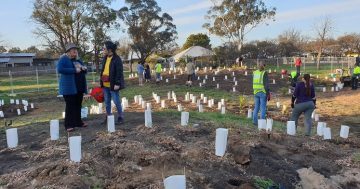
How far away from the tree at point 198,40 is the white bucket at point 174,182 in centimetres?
6437

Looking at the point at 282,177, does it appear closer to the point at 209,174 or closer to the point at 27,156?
the point at 209,174

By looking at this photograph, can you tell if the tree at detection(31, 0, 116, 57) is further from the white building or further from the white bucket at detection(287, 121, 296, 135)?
the white bucket at detection(287, 121, 296, 135)

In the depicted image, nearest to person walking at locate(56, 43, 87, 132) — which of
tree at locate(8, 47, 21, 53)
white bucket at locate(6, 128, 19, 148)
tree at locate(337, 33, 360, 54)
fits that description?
white bucket at locate(6, 128, 19, 148)

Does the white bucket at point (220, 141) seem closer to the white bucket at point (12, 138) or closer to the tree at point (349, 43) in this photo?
the white bucket at point (12, 138)

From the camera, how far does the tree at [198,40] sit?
2680 inches

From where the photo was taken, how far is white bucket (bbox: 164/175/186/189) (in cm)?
403

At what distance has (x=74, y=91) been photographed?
7.27 metres

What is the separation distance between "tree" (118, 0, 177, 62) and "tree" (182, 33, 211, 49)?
5430 millimetres

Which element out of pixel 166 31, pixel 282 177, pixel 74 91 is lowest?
pixel 282 177

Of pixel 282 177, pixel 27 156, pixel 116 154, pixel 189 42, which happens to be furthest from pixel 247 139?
pixel 189 42

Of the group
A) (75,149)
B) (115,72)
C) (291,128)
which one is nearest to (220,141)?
(75,149)

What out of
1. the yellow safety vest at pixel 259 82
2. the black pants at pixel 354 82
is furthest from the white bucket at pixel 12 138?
the black pants at pixel 354 82

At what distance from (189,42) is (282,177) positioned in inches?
Result: 2539

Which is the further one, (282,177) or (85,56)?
(85,56)
